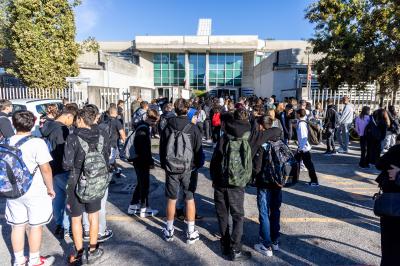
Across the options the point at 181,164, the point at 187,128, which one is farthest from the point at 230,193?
the point at 187,128

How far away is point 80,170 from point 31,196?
533 millimetres

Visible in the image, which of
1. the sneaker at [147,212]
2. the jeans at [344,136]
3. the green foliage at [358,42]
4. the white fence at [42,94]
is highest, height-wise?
A: the green foliage at [358,42]

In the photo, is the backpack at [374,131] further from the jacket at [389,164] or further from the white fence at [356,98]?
the white fence at [356,98]

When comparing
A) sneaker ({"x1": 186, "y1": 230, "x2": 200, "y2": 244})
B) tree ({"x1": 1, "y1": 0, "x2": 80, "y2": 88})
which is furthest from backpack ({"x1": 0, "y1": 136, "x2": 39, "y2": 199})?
tree ({"x1": 1, "y1": 0, "x2": 80, "y2": 88})

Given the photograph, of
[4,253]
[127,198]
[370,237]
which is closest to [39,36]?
[127,198]

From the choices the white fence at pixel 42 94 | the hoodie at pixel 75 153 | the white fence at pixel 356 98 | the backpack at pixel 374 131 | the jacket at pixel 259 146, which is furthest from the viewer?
the white fence at pixel 42 94

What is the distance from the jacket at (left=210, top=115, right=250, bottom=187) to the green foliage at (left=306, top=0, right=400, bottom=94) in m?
9.50

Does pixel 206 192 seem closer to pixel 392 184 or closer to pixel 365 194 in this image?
pixel 365 194

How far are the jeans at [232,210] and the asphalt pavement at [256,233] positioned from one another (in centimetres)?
25

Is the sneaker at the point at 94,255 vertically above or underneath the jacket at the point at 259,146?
underneath

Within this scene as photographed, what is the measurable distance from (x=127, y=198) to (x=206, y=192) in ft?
5.01

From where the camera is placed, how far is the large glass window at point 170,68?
34.5m

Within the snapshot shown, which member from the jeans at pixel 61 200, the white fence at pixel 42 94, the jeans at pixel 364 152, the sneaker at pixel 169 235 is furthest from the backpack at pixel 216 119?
the white fence at pixel 42 94

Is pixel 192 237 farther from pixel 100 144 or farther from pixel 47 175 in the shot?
pixel 47 175
